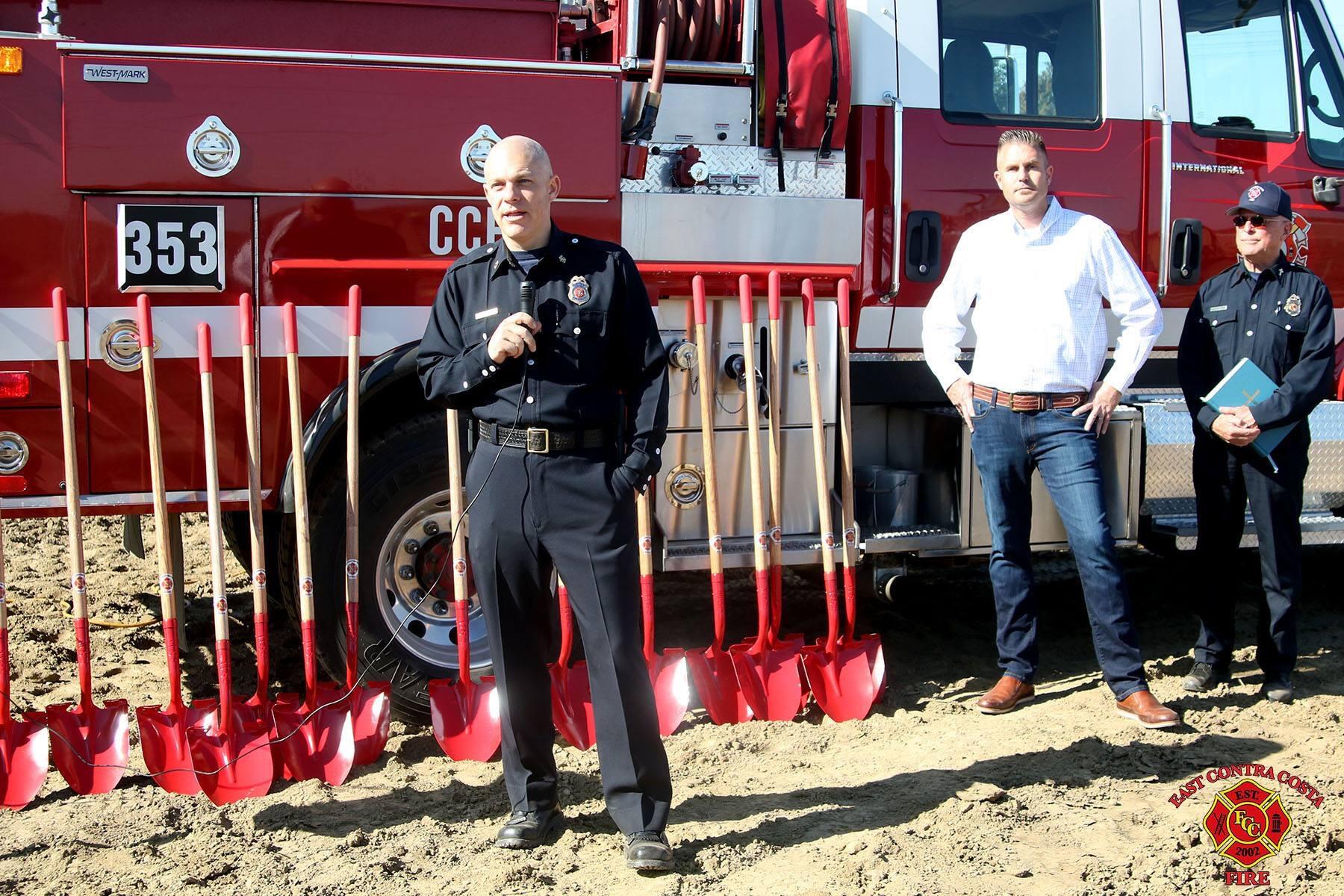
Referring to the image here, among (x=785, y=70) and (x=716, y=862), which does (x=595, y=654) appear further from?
(x=785, y=70)

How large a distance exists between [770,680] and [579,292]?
6.09 ft

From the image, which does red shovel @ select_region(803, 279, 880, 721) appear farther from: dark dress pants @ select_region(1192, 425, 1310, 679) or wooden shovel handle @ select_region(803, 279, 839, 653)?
dark dress pants @ select_region(1192, 425, 1310, 679)

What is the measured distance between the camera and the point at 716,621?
15.0ft

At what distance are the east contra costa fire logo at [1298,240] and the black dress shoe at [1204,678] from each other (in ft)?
6.01

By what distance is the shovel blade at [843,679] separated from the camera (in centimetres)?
462

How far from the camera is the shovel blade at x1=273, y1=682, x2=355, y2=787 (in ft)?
13.5

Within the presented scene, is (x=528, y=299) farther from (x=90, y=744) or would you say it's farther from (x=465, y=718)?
(x=90, y=744)

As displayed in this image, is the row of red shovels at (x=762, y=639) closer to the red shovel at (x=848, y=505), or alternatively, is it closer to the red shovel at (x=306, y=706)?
A: the red shovel at (x=848, y=505)

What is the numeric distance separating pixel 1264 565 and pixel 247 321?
3594 mm

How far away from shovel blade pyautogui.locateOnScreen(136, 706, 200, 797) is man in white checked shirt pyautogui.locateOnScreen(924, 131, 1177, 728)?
8.91 ft

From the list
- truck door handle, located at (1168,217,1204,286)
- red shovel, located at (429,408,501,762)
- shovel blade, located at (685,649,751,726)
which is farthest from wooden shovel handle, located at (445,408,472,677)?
truck door handle, located at (1168,217,1204,286)

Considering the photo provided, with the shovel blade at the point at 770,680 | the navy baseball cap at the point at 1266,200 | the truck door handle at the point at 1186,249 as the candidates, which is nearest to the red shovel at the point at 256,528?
the shovel blade at the point at 770,680

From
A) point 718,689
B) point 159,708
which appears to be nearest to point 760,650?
point 718,689

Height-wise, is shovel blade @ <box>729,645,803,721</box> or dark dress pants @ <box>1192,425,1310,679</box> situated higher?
dark dress pants @ <box>1192,425,1310,679</box>
